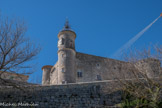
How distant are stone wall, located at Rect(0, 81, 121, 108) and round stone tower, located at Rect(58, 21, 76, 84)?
9.49 metres

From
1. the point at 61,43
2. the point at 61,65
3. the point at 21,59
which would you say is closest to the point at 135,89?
the point at 21,59

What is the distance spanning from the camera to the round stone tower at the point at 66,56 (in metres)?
22.3

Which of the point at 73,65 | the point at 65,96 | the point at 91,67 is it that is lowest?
the point at 65,96

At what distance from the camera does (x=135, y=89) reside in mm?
10742

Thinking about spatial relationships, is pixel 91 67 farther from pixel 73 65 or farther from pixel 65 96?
pixel 65 96

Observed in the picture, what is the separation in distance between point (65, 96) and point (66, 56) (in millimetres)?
11976

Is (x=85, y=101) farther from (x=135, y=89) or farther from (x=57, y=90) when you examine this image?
(x=135, y=89)

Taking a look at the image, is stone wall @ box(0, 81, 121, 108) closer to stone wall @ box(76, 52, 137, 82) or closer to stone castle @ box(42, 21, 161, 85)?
stone castle @ box(42, 21, 161, 85)

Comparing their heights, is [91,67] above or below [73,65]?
above

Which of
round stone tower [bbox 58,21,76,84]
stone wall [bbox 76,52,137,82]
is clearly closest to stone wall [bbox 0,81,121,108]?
round stone tower [bbox 58,21,76,84]

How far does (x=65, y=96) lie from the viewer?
466 inches

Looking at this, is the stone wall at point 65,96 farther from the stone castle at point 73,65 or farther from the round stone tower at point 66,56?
the round stone tower at point 66,56

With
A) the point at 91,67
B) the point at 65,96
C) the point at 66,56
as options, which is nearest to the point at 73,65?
the point at 66,56

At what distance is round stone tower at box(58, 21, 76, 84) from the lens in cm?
2231
